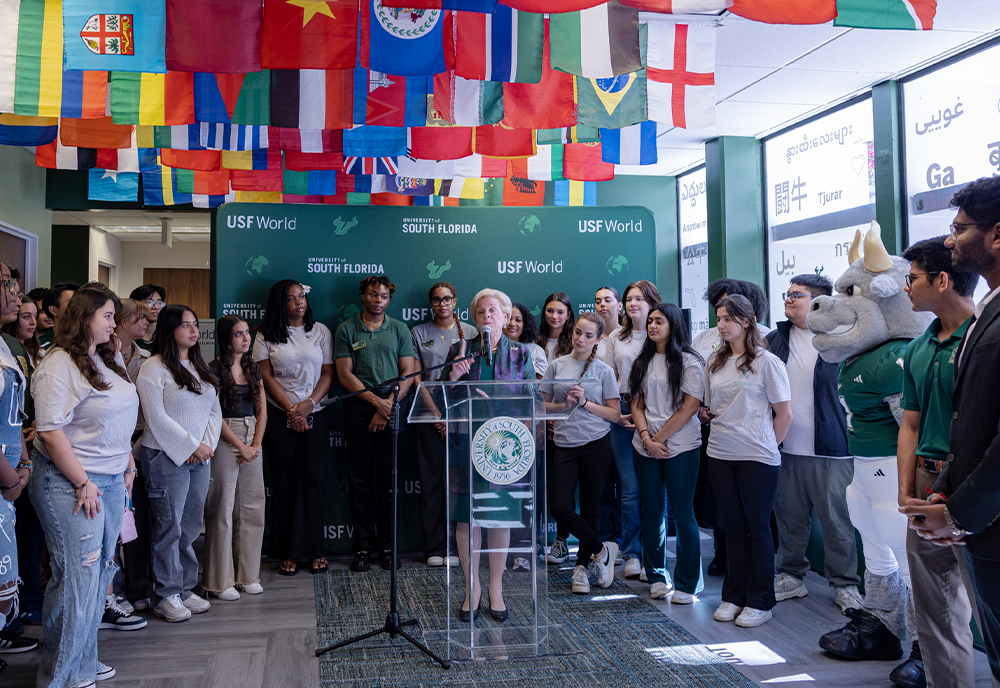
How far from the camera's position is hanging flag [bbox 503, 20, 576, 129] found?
4.95 meters

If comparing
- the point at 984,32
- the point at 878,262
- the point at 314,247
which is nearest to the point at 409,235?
the point at 314,247

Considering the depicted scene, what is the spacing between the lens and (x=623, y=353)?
4875mm

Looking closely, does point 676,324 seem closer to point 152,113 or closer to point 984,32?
point 984,32

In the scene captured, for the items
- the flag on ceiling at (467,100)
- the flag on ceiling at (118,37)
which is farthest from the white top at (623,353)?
the flag on ceiling at (118,37)

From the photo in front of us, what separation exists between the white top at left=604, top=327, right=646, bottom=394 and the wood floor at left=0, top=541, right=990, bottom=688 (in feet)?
4.25

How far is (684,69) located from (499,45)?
114 cm

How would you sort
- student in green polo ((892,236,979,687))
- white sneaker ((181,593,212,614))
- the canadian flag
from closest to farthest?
student in green polo ((892,236,979,687)) < white sneaker ((181,593,212,614)) < the canadian flag

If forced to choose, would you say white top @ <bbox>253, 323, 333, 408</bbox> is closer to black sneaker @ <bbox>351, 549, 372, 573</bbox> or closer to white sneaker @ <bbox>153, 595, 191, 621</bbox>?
black sneaker @ <bbox>351, 549, 372, 573</bbox>

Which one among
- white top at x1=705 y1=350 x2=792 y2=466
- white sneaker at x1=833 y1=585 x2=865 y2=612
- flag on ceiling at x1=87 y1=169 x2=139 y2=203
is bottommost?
white sneaker at x1=833 y1=585 x2=865 y2=612

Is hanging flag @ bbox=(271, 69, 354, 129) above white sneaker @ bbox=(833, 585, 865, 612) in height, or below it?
above

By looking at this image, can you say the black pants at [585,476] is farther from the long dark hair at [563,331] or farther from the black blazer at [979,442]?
the black blazer at [979,442]

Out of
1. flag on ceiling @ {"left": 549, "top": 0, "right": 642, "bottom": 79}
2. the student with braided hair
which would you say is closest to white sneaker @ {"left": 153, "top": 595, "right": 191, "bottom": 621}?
the student with braided hair

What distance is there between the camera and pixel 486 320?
427 centimetres

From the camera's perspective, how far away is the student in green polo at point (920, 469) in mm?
2449
